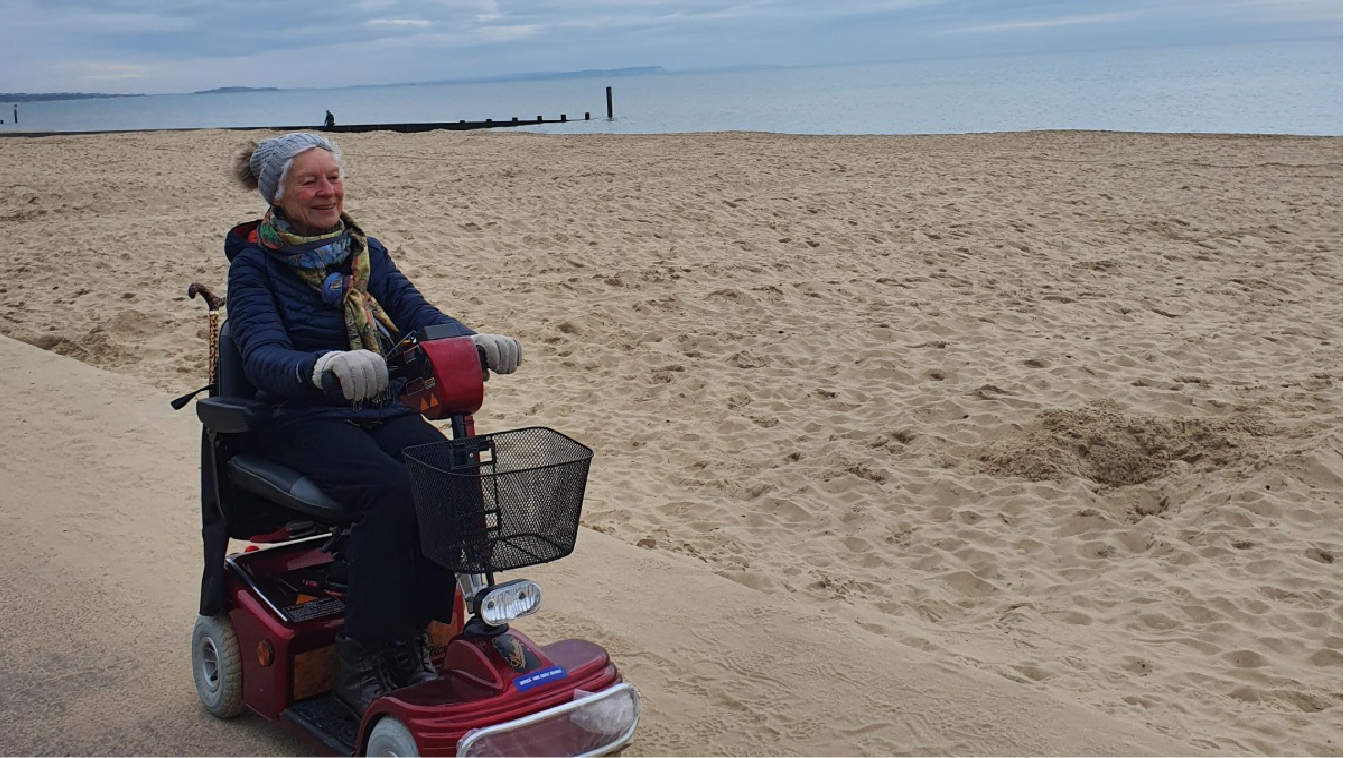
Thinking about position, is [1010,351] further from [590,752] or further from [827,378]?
[590,752]

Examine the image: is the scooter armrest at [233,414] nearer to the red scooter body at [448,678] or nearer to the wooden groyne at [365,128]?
the red scooter body at [448,678]

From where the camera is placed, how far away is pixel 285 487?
314 cm

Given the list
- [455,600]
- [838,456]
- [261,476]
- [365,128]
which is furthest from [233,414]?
[365,128]

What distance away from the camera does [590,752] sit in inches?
114

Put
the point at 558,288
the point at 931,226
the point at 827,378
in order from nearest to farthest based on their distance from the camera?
the point at 827,378, the point at 558,288, the point at 931,226

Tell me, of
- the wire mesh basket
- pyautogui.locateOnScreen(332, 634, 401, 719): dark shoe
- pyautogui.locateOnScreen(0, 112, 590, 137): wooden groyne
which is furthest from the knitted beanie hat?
pyautogui.locateOnScreen(0, 112, 590, 137): wooden groyne

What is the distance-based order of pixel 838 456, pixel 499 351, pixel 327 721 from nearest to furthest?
pixel 499 351 → pixel 327 721 → pixel 838 456

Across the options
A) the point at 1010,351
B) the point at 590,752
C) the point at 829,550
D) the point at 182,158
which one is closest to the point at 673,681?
the point at 590,752

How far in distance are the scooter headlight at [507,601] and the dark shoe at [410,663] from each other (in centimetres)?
40

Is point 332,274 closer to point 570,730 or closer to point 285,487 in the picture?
point 285,487

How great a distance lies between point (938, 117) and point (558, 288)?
33150 mm

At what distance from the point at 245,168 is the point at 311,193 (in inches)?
11.1

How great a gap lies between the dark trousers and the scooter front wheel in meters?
0.22

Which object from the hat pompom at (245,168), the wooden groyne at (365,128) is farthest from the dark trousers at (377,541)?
the wooden groyne at (365,128)
